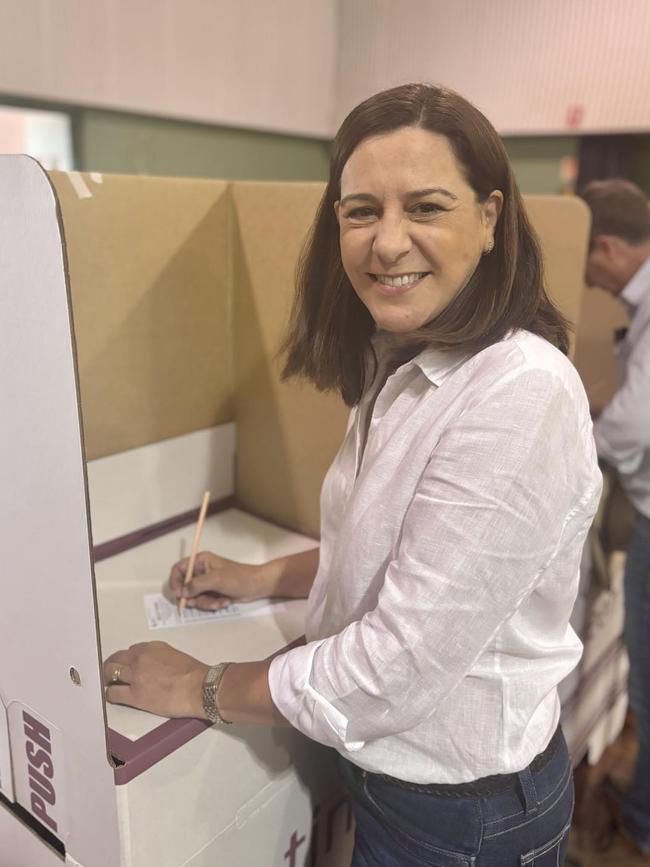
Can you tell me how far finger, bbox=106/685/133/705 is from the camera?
0.76m

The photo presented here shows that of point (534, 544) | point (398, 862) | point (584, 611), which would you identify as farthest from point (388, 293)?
point (584, 611)

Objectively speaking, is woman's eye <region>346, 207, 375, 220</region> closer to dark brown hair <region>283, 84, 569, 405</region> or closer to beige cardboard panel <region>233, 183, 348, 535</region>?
dark brown hair <region>283, 84, 569, 405</region>

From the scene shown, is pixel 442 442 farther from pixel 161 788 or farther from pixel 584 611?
pixel 584 611

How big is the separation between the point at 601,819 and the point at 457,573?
1386 mm

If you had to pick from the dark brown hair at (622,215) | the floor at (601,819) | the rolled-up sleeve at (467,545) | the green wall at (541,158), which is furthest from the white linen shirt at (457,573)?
the green wall at (541,158)

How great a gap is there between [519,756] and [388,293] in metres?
0.46

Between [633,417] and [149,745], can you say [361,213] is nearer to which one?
[149,745]

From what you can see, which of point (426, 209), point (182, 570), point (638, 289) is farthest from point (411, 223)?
point (638, 289)

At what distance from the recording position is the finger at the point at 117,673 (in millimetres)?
776

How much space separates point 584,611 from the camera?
1536 mm

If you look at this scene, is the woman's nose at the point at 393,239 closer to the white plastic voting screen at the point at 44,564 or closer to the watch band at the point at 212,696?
the white plastic voting screen at the point at 44,564

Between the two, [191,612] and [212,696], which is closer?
[212,696]

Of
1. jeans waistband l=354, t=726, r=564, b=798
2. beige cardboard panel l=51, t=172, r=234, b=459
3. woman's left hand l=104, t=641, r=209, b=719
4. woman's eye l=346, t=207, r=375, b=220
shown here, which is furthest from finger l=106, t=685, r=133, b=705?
woman's eye l=346, t=207, r=375, b=220

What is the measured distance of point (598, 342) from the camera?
193 cm
